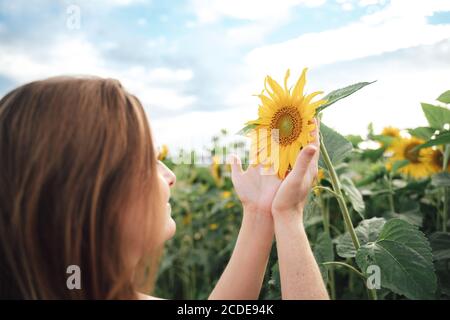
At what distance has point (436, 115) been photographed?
1285 millimetres

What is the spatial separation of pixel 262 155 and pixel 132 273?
31 centimetres

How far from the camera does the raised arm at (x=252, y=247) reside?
86 cm

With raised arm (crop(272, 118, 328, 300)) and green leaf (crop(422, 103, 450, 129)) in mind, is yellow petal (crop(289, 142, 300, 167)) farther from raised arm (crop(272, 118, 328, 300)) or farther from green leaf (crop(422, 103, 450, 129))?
green leaf (crop(422, 103, 450, 129))

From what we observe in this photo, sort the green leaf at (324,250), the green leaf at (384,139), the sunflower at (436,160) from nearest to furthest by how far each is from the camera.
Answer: the green leaf at (324,250), the sunflower at (436,160), the green leaf at (384,139)

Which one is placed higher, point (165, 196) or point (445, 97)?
point (445, 97)

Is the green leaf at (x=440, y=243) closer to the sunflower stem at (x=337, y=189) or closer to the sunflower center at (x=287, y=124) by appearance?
the sunflower stem at (x=337, y=189)

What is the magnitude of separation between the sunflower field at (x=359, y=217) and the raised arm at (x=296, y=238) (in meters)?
0.09

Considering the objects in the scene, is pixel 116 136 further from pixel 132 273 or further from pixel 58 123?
pixel 132 273

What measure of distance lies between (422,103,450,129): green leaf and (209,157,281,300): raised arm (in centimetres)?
61

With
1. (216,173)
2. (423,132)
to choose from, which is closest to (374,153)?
(423,132)

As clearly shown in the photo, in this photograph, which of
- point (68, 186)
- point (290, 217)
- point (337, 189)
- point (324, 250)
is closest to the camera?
point (68, 186)

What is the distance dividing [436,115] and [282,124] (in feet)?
2.02

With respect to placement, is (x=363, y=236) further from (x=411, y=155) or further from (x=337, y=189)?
(x=411, y=155)

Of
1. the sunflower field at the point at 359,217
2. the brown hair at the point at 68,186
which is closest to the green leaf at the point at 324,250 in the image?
the sunflower field at the point at 359,217
